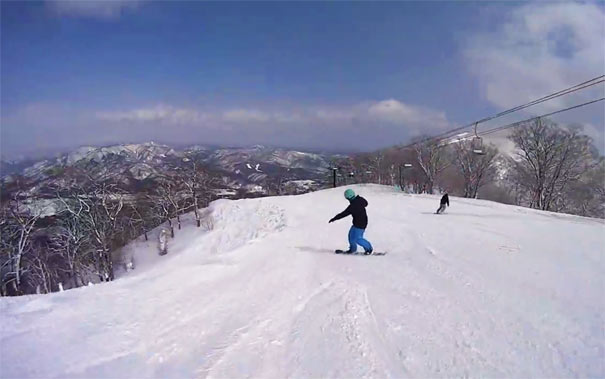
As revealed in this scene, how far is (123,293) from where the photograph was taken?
5891mm

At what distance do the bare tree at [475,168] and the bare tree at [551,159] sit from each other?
8387mm

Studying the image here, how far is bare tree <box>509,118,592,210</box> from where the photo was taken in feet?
140

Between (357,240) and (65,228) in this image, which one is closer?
(357,240)

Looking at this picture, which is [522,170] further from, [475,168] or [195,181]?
[195,181]

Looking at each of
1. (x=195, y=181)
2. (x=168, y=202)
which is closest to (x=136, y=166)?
(x=168, y=202)

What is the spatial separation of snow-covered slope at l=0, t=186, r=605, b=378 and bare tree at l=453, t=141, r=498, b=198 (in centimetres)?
4976

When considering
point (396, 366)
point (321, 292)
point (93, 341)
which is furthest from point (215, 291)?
point (396, 366)

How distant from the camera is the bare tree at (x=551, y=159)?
42.6 m

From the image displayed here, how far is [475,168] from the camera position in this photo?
5509 cm

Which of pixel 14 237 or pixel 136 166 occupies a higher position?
pixel 136 166

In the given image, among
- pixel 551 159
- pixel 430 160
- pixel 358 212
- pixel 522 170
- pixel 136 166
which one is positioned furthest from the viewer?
pixel 430 160

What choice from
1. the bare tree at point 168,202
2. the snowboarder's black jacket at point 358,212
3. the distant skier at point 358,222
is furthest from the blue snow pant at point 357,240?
the bare tree at point 168,202

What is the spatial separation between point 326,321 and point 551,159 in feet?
159

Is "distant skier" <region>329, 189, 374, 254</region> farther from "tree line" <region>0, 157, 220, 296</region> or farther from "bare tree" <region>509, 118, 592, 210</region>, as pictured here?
"bare tree" <region>509, 118, 592, 210</region>
